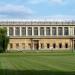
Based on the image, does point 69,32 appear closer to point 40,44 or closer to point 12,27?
point 40,44

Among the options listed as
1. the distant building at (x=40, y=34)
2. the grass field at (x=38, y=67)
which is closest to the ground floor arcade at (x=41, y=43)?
the distant building at (x=40, y=34)

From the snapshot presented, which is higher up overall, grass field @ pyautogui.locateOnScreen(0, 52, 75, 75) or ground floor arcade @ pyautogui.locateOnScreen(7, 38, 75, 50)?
grass field @ pyautogui.locateOnScreen(0, 52, 75, 75)

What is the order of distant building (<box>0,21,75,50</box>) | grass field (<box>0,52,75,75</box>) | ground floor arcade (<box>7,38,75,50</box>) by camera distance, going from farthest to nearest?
1. distant building (<box>0,21,75,50</box>)
2. ground floor arcade (<box>7,38,75,50</box>)
3. grass field (<box>0,52,75,75</box>)

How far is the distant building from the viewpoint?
119062mm

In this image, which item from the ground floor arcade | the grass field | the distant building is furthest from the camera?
the distant building

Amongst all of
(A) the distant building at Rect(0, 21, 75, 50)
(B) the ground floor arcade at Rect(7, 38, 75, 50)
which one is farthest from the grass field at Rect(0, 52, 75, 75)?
(A) the distant building at Rect(0, 21, 75, 50)

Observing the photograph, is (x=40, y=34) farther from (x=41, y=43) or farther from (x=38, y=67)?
(x=38, y=67)

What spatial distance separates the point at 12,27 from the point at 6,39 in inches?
1079

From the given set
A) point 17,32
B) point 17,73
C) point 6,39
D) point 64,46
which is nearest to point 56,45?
point 64,46

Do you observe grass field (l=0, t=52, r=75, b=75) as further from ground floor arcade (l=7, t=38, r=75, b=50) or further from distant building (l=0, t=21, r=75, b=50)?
distant building (l=0, t=21, r=75, b=50)

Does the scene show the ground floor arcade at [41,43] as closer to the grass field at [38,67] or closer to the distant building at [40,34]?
the distant building at [40,34]

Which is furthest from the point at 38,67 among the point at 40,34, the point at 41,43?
the point at 40,34

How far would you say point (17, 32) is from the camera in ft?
Result: 398

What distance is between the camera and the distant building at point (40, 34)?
119062 mm
